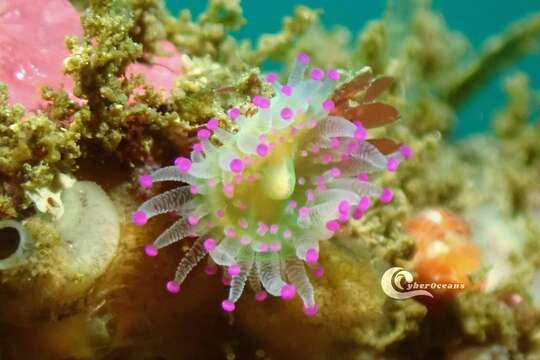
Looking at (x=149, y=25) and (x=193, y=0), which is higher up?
(x=193, y=0)

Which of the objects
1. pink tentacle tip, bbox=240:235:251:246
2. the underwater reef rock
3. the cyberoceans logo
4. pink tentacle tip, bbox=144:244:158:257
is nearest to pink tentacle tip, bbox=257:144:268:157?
pink tentacle tip, bbox=240:235:251:246

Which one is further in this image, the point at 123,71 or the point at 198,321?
the point at 198,321

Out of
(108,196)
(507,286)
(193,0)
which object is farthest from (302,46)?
(193,0)

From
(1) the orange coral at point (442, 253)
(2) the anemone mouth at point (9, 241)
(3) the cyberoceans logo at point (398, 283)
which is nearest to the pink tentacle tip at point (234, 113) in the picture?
(2) the anemone mouth at point (9, 241)

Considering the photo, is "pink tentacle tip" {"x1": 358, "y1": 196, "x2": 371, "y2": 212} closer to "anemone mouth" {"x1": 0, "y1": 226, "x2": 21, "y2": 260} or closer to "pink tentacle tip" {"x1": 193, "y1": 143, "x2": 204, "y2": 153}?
"pink tentacle tip" {"x1": 193, "y1": 143, "x2": 204, "y2": 153}

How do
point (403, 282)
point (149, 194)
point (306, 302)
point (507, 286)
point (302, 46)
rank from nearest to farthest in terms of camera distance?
1. point (306, 302)
2. point (149, 194)
3. point (403, 282)
4. point (507, 286)
5. point (302, 46)

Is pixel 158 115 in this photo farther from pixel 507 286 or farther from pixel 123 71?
pixel 507 286

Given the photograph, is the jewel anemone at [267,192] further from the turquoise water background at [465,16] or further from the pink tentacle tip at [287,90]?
the turquoise water background at [465,16]
